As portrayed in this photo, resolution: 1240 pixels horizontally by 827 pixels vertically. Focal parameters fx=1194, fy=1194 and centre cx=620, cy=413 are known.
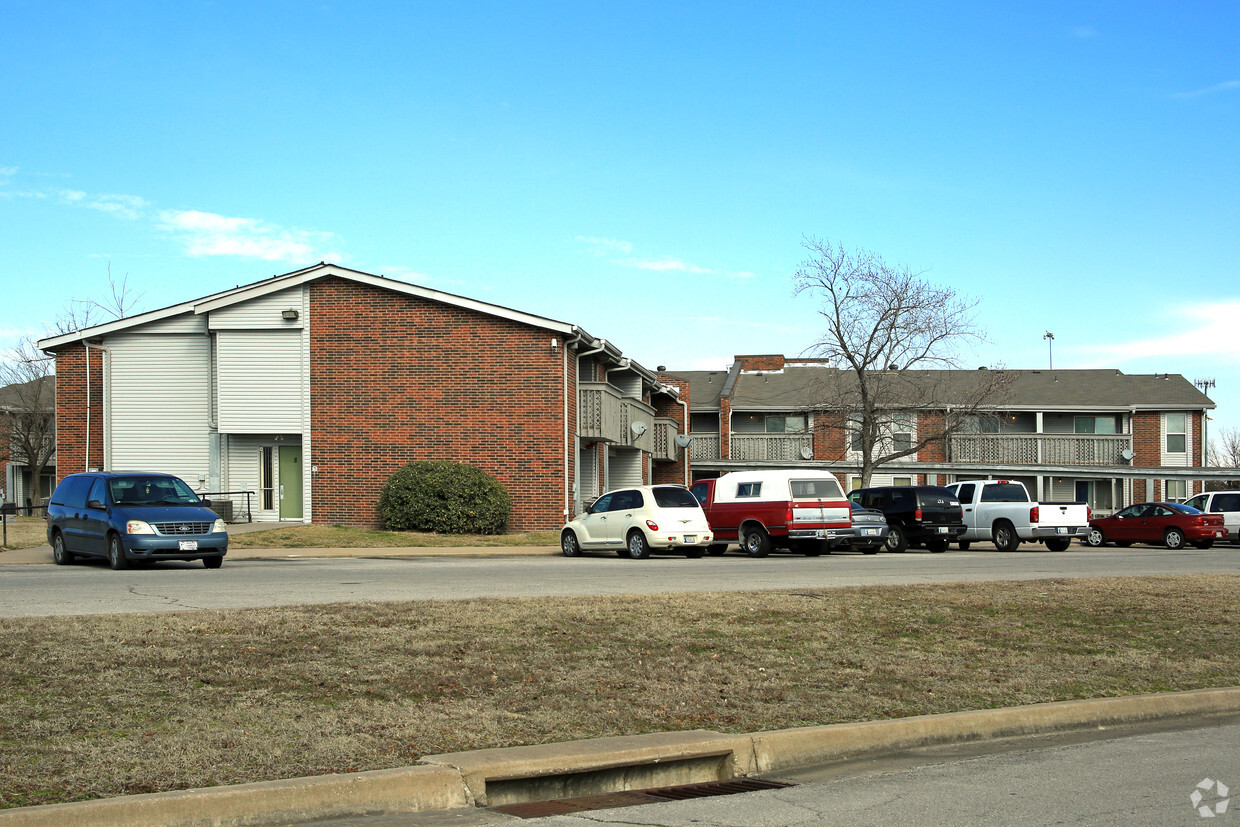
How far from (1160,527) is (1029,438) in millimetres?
18647

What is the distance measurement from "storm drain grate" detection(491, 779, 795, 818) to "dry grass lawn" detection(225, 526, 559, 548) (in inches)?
797

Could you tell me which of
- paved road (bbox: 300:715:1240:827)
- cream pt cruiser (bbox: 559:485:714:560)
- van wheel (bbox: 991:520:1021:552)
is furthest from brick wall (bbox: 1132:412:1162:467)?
paved road (bbox: 300:715:1240:827)

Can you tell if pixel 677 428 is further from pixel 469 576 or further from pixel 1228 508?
pixel 469 576

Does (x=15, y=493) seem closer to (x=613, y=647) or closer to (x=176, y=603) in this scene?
(x=176, y=603)

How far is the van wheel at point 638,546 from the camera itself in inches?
974

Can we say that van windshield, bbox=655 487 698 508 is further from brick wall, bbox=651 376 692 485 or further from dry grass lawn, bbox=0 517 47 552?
brick wall, bbox=651 376 692 485

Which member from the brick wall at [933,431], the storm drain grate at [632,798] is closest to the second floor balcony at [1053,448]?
the brick wall at [933,431]

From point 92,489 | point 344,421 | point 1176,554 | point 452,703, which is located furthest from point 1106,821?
point 344,421

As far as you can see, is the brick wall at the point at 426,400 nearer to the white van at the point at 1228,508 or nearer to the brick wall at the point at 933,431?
the white van at the point at 1228,508

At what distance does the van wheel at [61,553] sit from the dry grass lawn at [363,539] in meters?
4.24

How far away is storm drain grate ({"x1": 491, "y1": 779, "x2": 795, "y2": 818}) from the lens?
256 inches

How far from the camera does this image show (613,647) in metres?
10.3

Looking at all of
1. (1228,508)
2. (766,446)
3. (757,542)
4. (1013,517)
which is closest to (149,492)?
(757,542)

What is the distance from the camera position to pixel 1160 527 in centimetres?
Answer: 3391
